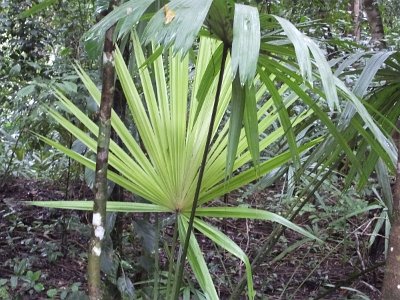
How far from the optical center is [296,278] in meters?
3.06

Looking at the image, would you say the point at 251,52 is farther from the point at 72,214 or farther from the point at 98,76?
the point at 72,214

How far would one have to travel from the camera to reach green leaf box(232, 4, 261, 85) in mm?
842

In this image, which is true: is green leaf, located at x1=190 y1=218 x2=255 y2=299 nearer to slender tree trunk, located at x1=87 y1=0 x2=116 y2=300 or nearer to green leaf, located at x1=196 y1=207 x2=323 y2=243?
green leaf, located at x1=196 y1=207 x2=323 y2=243

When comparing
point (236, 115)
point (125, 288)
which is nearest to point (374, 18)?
point (125, 288)

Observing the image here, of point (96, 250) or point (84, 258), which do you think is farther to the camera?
point (84, 258)

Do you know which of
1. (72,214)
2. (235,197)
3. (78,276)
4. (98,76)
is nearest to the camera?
(98,76)

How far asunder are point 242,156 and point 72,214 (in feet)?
5.25

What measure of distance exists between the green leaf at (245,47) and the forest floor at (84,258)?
4.93ft

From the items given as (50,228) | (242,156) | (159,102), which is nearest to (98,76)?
(159,102)

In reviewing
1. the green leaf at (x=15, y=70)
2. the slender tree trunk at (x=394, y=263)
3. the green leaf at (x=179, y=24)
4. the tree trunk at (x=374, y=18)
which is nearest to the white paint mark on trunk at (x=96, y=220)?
the green leaf at (x=179, y=24)

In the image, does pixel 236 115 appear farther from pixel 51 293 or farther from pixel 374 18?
pixel 374 18

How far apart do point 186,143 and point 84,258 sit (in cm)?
152

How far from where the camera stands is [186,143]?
5.23 feet

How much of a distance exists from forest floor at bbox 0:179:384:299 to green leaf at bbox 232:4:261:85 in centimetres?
150
